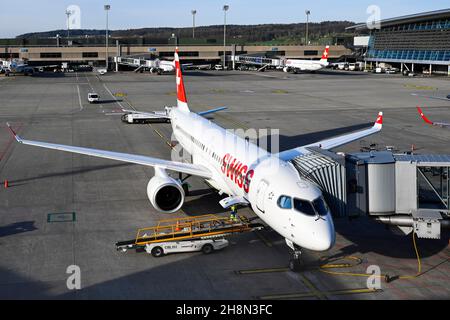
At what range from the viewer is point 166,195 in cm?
2772

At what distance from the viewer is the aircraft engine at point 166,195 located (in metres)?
27.2

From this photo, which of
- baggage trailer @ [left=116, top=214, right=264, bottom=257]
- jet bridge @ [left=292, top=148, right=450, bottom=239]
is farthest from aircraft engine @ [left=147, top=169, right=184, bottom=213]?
jet bridge @ [left=292, top=148, right=450, bottom=239]

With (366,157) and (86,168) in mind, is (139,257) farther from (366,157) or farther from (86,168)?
(86,168)

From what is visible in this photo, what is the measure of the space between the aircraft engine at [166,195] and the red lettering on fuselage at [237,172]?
8.85 ft

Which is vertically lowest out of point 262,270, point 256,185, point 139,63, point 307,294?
point 307,294

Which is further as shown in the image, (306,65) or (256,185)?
(306,65)

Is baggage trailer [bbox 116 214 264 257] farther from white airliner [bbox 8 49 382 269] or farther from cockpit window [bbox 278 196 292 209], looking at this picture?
cockpit window [bbox 278 196 292 209]

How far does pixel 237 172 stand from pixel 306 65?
5286 inches

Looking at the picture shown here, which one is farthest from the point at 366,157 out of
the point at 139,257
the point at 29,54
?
the point at 29,54

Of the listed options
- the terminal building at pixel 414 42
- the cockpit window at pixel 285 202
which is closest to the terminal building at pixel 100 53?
the terminal building at pixel 414 42

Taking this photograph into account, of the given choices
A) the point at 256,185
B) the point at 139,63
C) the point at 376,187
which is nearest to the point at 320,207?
the point at 256,185

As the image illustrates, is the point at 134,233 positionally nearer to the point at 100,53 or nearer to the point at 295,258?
the point at 295,258
